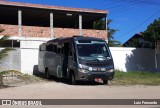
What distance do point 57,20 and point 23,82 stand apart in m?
20.4

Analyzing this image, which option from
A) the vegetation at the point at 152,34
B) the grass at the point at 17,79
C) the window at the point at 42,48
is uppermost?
the vegetation at the point at 152,34

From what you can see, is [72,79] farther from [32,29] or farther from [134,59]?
[32,29]

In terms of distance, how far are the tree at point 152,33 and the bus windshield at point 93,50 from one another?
10.2 metres

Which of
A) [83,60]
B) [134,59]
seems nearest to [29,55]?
[83,60]

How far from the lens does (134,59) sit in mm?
31234

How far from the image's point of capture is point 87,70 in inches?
796

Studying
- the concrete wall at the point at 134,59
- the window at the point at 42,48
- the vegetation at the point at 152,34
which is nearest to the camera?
the window at the point at 42,48

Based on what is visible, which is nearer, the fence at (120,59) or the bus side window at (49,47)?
the bus side window at (49,47)

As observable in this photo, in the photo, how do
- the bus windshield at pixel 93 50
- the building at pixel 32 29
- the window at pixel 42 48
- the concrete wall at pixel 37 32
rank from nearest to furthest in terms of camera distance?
1. the bus windshield at pixel 93 50
2. the window at pixel 42 48
3. the building at pixel 32 29
4. the concrete wall at pixel 37 32

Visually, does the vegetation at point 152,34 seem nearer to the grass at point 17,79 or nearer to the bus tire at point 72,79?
the grass at point 17,79

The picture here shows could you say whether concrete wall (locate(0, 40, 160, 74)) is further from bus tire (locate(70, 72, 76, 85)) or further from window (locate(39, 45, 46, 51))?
bus tire (locate(70, 72, 76, 85))

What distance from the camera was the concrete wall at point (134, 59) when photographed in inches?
1195

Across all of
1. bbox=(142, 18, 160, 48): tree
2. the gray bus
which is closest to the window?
the gray bus

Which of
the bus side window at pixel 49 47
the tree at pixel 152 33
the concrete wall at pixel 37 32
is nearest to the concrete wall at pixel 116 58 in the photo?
the tree at pixel 152 33
